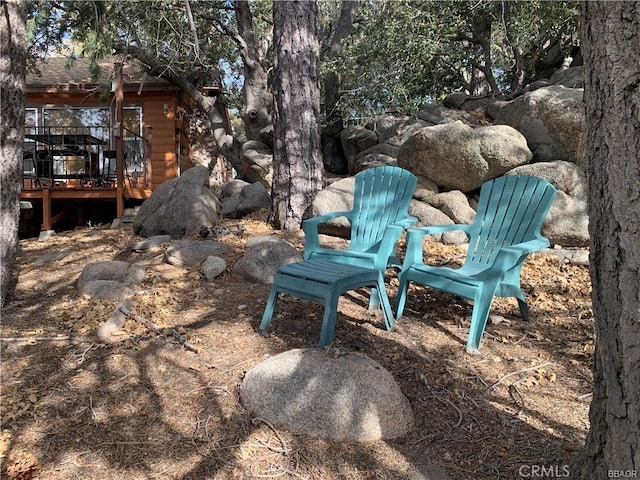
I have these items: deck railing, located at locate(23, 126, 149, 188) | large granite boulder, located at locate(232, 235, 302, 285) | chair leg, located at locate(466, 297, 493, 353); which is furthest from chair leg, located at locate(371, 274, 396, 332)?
deck railing, located at locate(23, 126, 149, 188)

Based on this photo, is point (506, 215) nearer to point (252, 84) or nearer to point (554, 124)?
point (554, 124)

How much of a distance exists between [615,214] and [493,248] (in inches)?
85.2

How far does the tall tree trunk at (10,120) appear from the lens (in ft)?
11.3

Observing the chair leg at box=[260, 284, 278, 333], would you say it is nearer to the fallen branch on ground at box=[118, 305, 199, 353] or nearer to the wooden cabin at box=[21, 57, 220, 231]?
the fallen branch on ground at box=[118, 305, 199, 353]

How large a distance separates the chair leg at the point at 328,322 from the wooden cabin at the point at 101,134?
7.85 meters

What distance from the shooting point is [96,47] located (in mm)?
4691

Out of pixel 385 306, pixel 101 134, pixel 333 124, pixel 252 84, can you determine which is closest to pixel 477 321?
pixel 385 306

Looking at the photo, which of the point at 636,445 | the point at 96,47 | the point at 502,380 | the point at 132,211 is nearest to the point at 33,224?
the point at 132,211

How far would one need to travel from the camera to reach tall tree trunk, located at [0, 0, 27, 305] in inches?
136

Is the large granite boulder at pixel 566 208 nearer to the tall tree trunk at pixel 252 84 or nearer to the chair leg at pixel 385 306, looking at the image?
the chair leg at pixel 385 306

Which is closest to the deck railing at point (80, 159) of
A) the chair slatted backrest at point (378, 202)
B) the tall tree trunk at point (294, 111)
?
the tall tree trunk at point (294, 111)

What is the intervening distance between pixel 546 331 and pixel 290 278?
5.74 feet

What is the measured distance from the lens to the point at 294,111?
18.8ft

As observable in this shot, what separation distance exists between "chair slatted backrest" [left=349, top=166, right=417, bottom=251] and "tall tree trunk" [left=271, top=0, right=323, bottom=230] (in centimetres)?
176
